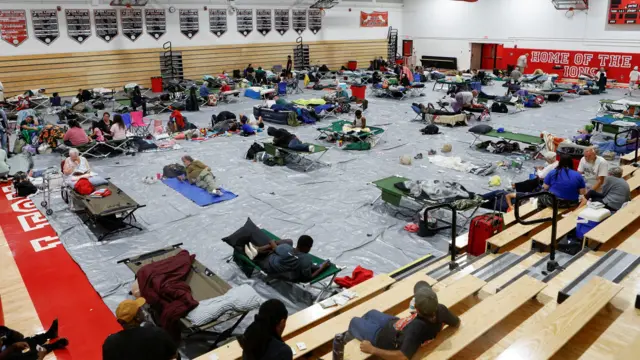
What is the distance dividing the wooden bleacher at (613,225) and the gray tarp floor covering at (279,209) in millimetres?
2051

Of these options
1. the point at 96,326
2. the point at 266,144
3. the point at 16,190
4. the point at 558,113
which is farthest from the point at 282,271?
the point at 558,113

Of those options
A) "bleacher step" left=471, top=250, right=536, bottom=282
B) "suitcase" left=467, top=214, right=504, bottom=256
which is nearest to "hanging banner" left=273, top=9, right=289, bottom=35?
"suitcase" left=467, top=214, right=504, bottom=256

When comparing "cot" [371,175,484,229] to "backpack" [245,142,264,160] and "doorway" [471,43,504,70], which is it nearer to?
"backpack" [245,142,264,160]

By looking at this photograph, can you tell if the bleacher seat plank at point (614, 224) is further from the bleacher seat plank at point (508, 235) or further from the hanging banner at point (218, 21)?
the hanging banner at point (218, 21)

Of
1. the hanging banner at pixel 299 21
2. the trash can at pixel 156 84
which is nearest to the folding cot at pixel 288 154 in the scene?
the trash can at pixel 156 84

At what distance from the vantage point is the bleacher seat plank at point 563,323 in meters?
3.74

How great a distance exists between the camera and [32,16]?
19484 millimetres

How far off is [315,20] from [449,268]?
83.6 feet

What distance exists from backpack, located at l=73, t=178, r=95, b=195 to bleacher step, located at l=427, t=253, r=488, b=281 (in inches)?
228

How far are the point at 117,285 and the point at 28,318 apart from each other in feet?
3.40

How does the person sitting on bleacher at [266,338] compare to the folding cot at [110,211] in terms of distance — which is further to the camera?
the folding cot at [110,211]

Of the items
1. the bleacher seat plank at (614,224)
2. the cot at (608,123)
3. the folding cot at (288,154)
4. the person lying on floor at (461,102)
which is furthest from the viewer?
the person lying on floor at (461,102)

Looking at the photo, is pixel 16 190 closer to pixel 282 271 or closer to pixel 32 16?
pixel 282 271

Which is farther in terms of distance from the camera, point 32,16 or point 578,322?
point 32,16
